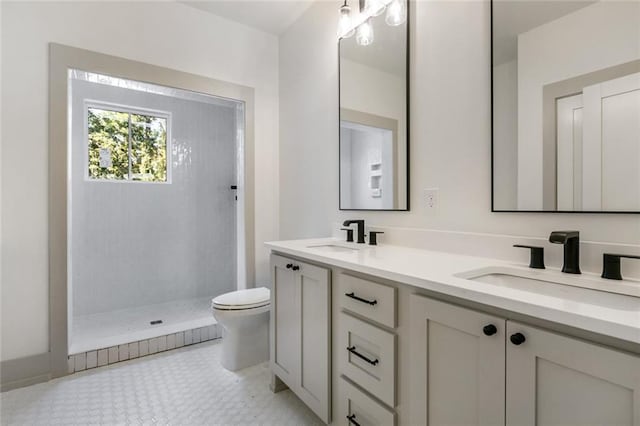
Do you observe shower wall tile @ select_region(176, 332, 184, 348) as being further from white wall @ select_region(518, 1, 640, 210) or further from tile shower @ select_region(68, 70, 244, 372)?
white wall @ select_region(518, 1, 640, 210)

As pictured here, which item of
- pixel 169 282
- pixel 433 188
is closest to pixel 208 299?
pixel 169 282

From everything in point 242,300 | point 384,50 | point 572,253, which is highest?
point 384,50

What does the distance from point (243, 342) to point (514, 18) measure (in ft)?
7.11

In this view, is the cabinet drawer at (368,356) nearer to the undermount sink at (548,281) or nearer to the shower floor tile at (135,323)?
the undermount sink at (548,281)

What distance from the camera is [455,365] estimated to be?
0.83 m

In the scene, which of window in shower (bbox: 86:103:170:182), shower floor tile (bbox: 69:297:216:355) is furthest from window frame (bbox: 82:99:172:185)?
shower floor tile (bbox: 69:297:216:355)

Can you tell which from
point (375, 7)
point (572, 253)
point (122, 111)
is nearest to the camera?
point (572, 253)

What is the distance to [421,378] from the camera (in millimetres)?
922

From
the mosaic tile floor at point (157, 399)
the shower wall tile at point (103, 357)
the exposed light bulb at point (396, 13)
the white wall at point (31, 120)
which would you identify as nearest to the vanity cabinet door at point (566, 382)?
the mosaic tile floor at point (157, 399)

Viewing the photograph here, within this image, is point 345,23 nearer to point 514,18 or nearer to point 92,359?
point 514,18

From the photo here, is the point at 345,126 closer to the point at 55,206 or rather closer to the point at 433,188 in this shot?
the point at 433,188

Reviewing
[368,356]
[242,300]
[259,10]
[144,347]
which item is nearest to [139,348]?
[144,347]

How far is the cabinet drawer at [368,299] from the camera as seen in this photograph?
1029 mm

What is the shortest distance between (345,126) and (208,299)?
252 cm
